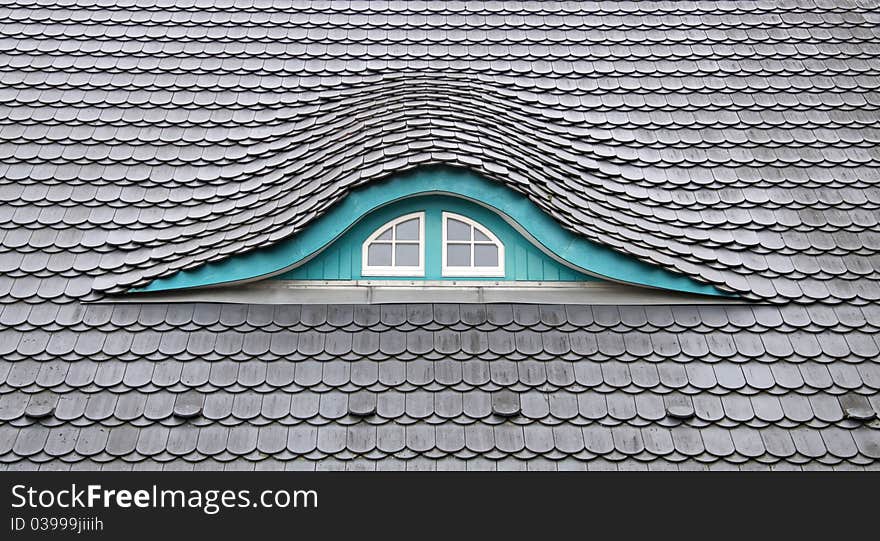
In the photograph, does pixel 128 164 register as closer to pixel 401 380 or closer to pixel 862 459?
pixel 401 380

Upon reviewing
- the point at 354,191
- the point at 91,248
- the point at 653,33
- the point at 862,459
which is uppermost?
the point at 653,33

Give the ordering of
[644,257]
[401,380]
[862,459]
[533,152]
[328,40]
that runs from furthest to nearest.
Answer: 1. [328,40]
2. [533,152]
3. [644,257]
4. [401,380]
5. [862,459]

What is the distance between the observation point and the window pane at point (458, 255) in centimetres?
571

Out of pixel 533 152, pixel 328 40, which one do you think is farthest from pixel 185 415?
pixel 328 40

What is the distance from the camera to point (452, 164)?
5.56 meters

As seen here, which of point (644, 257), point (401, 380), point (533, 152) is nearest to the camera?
point (401, 380)

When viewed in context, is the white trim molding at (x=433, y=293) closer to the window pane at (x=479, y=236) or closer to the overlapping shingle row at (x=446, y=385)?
the overlapping shingle row at (x=446, y=385)

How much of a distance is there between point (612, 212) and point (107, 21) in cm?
447

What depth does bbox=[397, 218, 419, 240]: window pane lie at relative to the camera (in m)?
5.75

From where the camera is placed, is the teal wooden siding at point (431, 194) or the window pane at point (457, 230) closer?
the teal wooden siding at point (431, 194)

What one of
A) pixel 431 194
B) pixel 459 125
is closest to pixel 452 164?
pixel 431 194

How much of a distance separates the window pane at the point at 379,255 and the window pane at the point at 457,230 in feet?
1.35

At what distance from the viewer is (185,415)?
194 inches

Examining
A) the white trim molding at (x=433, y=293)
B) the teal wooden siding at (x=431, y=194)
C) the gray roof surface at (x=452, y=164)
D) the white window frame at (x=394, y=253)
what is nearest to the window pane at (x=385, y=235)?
the white window frame at (x=394, y=253)
